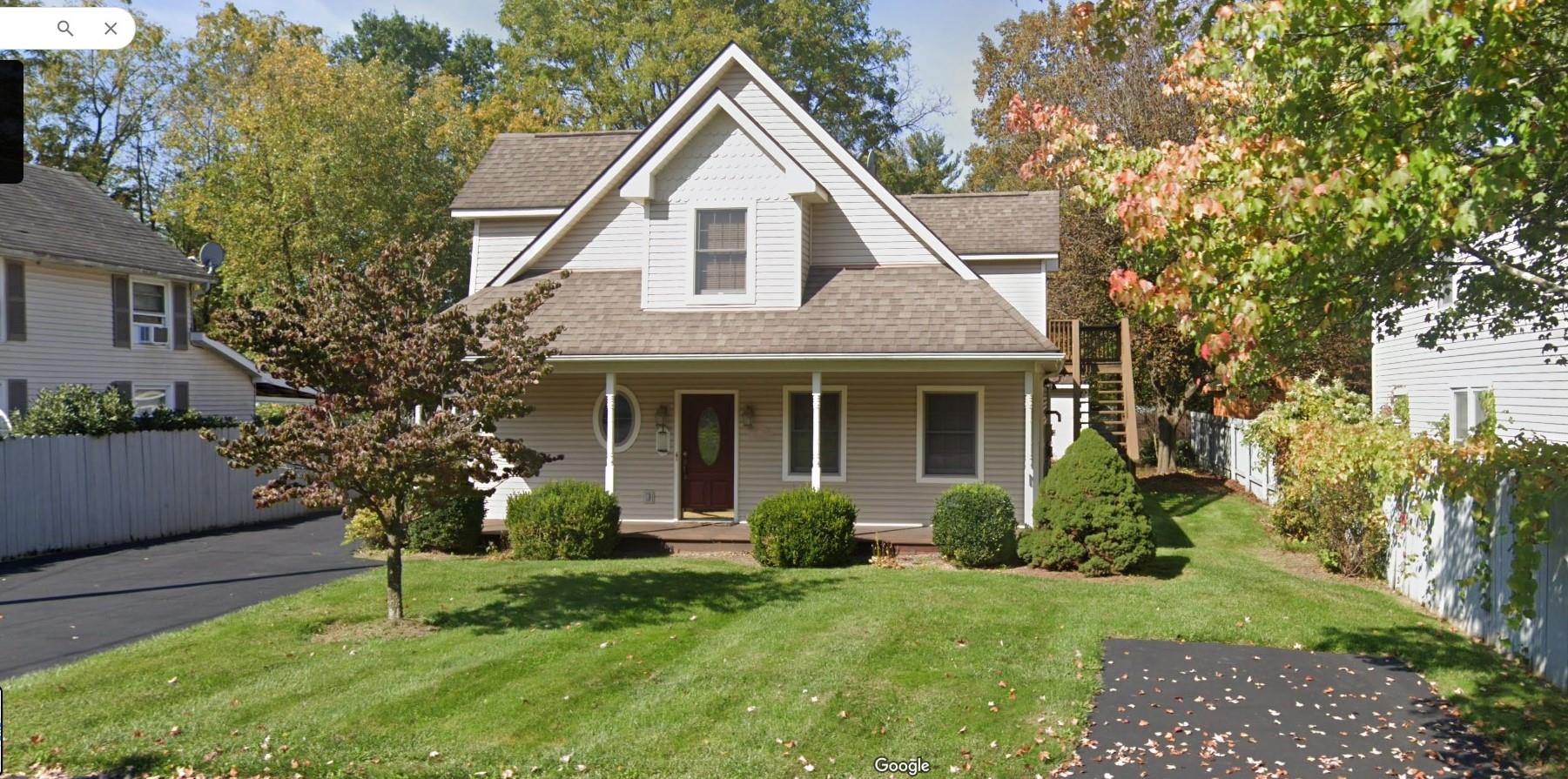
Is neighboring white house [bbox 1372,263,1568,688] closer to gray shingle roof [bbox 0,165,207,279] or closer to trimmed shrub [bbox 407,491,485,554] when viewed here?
trimmed shrub [bbox 407,491,485,554]

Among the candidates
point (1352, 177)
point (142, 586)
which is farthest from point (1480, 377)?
point (142, 586)

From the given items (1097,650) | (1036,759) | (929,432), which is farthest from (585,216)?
(1036,759)

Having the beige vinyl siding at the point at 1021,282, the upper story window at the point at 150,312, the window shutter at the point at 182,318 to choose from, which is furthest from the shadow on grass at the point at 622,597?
Answer: the window shutter at the point at 182,318

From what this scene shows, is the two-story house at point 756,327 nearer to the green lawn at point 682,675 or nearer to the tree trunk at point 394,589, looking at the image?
the green lawn at point 682,675

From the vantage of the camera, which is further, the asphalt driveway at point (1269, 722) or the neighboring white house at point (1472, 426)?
the neighboring white house at point (1472, 426)

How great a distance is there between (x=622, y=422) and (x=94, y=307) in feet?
47.5

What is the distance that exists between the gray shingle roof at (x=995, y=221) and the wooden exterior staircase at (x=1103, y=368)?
81.7 inches

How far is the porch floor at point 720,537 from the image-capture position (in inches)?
611

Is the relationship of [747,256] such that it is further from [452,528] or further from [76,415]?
[76,415]

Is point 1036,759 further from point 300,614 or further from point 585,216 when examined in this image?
point 585,216

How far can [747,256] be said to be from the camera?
16.8 m

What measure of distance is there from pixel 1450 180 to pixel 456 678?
303 inches

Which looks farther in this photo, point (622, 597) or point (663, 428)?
point (663, 428)

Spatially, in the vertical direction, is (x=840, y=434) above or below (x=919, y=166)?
below
